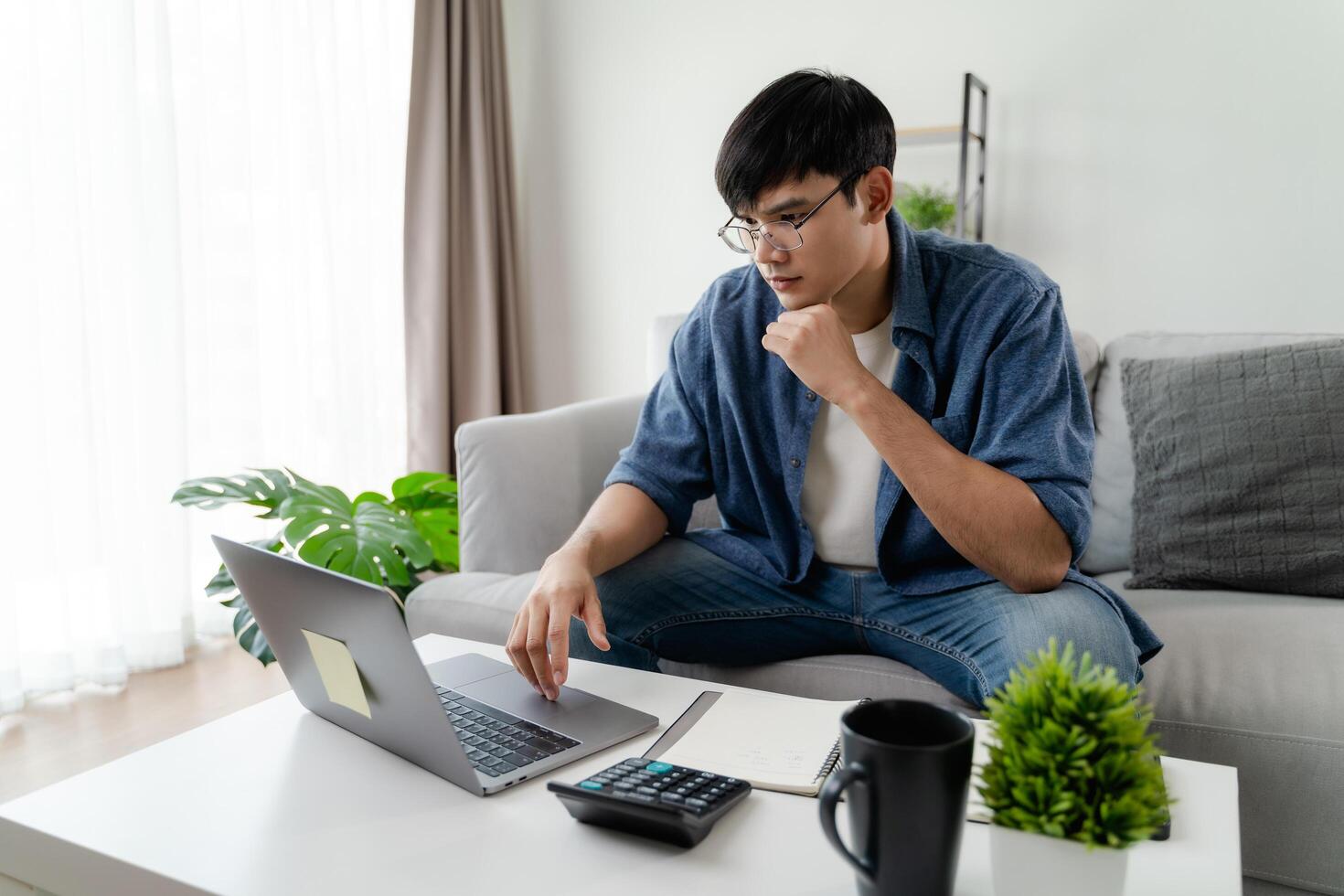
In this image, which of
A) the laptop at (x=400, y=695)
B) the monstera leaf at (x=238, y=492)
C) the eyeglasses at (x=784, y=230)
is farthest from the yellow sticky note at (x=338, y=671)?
the monstera leaf at (x=238, y=492)

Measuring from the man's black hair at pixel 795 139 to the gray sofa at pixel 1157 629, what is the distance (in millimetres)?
619

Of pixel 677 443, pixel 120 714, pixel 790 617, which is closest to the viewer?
pixel 790 617

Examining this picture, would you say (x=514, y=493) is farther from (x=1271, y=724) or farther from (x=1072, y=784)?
(x=1072, y=784)

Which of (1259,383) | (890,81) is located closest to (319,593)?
(1259,383)

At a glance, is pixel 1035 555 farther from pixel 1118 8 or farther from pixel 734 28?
pixel 734 28

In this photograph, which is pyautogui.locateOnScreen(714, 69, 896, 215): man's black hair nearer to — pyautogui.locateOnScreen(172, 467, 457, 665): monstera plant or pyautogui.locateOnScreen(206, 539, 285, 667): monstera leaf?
pyautogui.locateOnScreen(172, 467, 457, 665): monstera plant

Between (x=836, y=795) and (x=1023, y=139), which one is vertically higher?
(x=1023, y=139)

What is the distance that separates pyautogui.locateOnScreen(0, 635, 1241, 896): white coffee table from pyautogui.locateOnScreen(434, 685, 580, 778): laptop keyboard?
0.03 m

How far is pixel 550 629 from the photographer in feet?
3.19

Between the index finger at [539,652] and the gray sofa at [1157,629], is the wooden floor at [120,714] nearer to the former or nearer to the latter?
the gray sofa at [1157,629]

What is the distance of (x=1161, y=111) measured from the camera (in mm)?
2484

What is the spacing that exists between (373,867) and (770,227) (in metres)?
0.84

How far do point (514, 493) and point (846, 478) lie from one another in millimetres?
606

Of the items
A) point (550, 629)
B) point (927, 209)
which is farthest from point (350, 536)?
point (927, 209)
